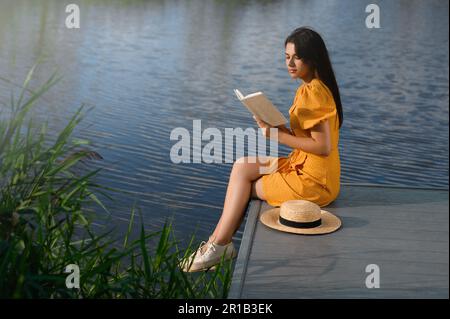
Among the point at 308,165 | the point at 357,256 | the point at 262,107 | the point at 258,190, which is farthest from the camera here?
the point at 258,190

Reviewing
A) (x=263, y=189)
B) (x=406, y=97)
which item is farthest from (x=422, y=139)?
(x=263, y=189)

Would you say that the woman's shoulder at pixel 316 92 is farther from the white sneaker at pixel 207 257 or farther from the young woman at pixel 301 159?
the white sneaker at pixel 207 257

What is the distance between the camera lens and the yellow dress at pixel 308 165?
381 cm

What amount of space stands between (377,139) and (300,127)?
4.66 m

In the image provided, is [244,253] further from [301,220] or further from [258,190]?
[258,190]

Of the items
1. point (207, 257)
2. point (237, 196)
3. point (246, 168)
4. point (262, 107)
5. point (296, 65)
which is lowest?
point (207, 257)

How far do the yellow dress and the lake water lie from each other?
55.5 inches

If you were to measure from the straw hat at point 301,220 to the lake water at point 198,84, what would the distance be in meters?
1.44

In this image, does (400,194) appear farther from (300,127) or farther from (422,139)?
(422,139)

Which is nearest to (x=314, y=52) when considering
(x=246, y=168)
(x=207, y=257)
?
(x=246, y=168)

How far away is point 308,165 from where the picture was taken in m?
3.91

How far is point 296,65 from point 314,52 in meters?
0.11

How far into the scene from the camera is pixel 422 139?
8430 mm

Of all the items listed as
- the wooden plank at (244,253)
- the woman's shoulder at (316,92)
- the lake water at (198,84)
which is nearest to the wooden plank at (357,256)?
the wooden plank at (244,253)
